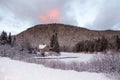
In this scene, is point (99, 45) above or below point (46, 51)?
above

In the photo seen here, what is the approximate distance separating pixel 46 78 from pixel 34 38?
139m

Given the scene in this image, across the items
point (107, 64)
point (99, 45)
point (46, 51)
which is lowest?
point (107, 64)

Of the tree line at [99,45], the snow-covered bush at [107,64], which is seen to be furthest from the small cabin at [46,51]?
the snow-covered bush at [107,64]

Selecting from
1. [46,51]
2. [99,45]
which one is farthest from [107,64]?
[99,45]

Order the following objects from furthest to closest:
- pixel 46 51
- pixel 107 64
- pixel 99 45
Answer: pixel 99 45, pixel 46 51, pixel 107 64

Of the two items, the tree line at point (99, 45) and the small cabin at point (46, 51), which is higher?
the tree line at point (99, 45)

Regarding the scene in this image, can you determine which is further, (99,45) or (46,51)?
(99,45)

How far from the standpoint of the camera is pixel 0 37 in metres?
68.8

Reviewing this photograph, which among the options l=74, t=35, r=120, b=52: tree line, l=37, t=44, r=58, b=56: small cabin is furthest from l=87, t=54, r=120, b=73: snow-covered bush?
l=74, t=35, r=120, b=52: tree line

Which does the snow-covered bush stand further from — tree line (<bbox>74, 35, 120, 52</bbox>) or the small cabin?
tree line (<bbox>74, 35, 120, 52</bbox>)

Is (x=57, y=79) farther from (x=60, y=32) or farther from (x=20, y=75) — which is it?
(x=60, y=32)

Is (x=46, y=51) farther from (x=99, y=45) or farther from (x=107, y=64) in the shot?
(x=107, y=64)

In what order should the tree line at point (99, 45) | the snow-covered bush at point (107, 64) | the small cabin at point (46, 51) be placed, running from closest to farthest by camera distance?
1. the snow-covered bush at point (107, 64)
2. the small cabin at point (46, 51)
3. the tree line at point (99, 45)

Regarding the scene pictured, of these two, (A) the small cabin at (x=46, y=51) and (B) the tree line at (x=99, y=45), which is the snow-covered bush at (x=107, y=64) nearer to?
(A) the small cabin at (x=46, y=51)
